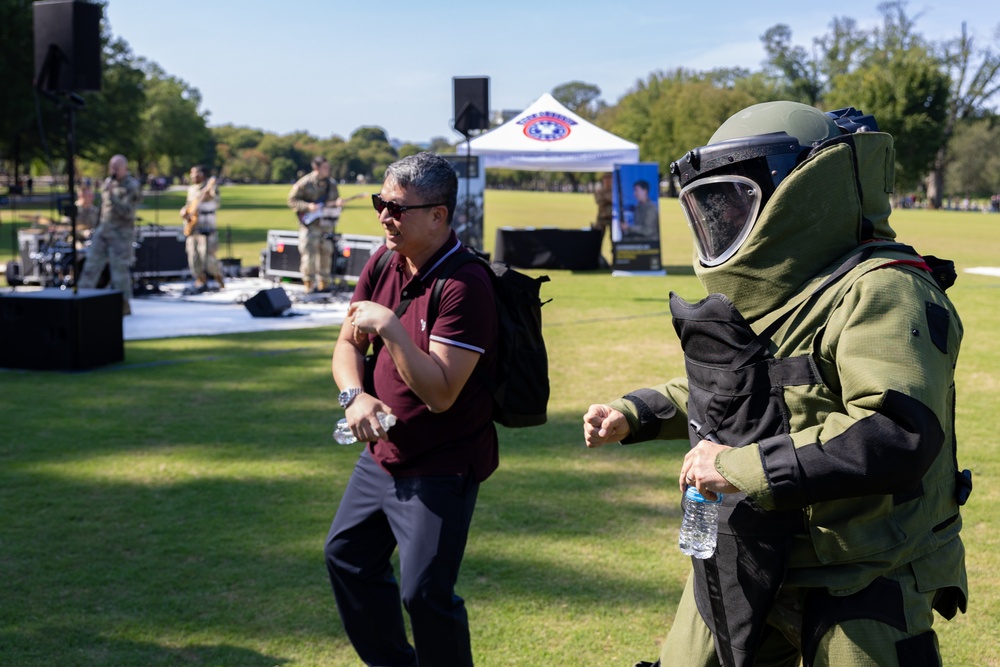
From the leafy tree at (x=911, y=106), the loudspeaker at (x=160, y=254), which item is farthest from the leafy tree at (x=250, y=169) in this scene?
the loudspeaker at (x=160, y=254)

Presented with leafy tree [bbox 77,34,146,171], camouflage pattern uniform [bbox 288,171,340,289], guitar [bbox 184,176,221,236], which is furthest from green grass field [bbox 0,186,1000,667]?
leafy tree [bbox 77,34,146,171]

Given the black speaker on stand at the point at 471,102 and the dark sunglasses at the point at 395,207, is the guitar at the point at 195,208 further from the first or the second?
the dark sunglasses at the point at 395,207

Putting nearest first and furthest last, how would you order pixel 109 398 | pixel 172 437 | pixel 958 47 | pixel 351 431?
pixel 351 431 < pixel 172 437 < pixel 109 398 < pixel 958 47

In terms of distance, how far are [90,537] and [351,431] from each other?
2687mm

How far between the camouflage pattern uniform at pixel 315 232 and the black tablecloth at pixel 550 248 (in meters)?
5.71

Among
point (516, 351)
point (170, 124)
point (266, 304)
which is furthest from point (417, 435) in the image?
point (170, 124)

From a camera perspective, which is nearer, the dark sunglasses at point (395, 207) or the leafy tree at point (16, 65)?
the dark sunglasses at point (395, 207)

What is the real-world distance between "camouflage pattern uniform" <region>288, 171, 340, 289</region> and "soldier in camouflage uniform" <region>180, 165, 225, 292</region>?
1.33m

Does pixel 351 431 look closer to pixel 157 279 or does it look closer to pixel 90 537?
pixel 90 537

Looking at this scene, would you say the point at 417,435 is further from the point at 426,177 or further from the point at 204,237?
the point at 204,237

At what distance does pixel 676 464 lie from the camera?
264 inches

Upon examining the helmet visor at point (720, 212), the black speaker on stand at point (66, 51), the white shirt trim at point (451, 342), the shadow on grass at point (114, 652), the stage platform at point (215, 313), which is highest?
the black speaker on stand at point (66, 51)

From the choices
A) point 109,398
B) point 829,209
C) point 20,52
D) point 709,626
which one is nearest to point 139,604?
point 709,626

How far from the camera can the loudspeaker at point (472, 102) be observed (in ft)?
51.5
